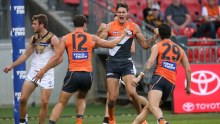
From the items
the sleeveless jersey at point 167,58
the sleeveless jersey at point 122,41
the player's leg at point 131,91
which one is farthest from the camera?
the sleeveless jersey at point 122,41

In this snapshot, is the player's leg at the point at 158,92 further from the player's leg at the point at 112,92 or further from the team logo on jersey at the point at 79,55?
the player's leg at the point at 112,92

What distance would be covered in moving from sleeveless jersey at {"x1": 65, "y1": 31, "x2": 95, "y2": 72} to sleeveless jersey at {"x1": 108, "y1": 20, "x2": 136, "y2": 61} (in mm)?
1573

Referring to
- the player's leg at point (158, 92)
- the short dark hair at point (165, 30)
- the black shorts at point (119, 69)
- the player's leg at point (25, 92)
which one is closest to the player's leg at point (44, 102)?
the player's leg at point (25, 92)

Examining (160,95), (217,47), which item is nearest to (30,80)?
(160,95)

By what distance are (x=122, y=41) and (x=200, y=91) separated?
5.11 meters

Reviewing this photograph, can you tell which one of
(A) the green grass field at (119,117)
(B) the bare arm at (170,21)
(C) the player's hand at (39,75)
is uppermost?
(B) the bare arm at (170,21)

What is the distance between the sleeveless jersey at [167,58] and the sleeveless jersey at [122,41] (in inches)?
80.4

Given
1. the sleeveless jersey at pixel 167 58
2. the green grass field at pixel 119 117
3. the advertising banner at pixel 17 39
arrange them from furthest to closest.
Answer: the green grass field at pixel 119 117 < the advertising banner at pixel 17 39 < the sleeveless jersey at pixel 167 58

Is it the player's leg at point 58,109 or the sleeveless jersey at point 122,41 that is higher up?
the sleeveless jersey at point 122,41

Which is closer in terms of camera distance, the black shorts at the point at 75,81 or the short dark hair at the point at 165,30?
the short dark hair at the point at 165,30

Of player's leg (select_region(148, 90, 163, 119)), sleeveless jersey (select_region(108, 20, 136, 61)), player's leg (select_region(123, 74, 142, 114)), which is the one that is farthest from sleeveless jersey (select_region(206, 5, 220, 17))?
player's leg (select_region(148, 90, 163, 119))

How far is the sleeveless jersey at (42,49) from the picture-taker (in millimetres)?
18031

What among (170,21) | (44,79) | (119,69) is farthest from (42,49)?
(170,21)

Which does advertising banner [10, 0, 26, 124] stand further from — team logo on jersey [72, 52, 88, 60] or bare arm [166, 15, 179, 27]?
bare arm [166, 15, 179, 27]
